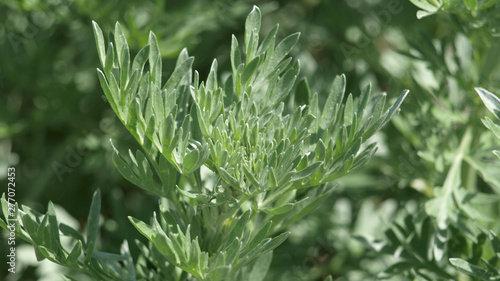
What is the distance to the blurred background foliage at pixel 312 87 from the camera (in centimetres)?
133

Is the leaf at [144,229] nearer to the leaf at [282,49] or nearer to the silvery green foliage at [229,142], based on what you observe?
the silvery green foliage at [229,142]

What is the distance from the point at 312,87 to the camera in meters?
1.57

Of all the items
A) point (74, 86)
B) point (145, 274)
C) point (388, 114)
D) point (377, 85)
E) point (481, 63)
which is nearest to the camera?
point (388, 114)

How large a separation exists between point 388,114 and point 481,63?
1.91 ft

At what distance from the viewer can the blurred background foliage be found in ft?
4.35

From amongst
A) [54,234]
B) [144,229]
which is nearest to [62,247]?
[54,234]

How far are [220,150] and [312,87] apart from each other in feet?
2.55

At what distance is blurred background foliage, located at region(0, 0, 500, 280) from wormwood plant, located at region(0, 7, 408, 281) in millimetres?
414

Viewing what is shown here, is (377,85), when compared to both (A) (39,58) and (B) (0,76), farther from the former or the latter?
(B) (0,76)

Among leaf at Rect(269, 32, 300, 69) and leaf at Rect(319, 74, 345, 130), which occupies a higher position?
leaf at Rect(269, 32, 300, 69)

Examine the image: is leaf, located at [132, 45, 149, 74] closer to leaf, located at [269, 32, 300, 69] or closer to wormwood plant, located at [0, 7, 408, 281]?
wormwood plant, located at [0, 7, 408, 281]

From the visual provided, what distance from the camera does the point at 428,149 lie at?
127 cm

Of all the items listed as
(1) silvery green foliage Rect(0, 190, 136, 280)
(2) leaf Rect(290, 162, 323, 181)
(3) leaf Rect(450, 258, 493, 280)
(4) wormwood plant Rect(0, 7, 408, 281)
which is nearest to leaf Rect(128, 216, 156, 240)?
(4) wormwood plant Rect(0, 7, 408, 281)

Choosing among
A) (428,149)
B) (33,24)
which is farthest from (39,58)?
(428,149)
